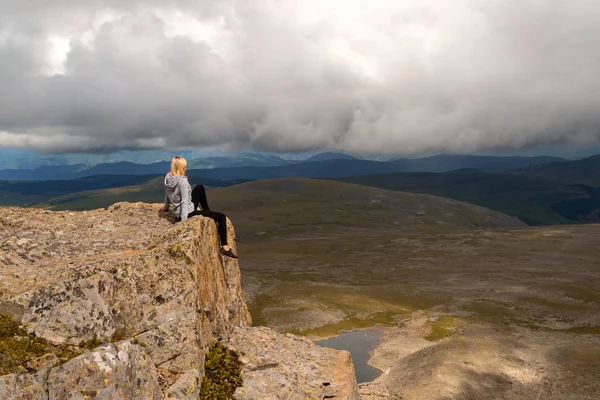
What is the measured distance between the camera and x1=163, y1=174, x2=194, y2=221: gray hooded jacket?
2155 centimetres

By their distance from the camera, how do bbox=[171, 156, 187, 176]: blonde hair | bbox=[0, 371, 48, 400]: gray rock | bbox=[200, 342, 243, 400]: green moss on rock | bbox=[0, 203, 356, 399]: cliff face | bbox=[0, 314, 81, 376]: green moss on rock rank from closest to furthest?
1. bbox=[0, 371, 48, 400]: gray rock
2. bbox=[0, 314, 81, 376]: green moss on rock
3. bbox=[0, 203, 356, 399]: cliff face
4. bbox=[200, 342, 243, 400]: green moss on rock
5. bbox=[171, 156, 187, 176]: blonde hair

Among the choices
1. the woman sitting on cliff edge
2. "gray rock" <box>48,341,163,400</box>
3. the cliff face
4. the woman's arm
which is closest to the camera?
"gray rock" <box>48,341,163,400</box>

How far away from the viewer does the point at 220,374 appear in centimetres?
1675

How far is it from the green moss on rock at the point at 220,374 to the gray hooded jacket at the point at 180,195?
7611 mm

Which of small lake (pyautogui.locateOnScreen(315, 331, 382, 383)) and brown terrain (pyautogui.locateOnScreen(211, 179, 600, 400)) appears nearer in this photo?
brown terrain (pyautogui.locateOnScreen(211, 179, 600, 400))

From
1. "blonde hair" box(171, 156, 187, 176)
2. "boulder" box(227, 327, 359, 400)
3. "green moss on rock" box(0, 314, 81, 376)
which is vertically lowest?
"boulder" box(227, 327, 359, 400)

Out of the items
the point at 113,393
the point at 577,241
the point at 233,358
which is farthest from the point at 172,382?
the point at 577,241

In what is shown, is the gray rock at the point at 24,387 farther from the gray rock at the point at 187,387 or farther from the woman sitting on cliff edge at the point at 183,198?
the woman sitting on cliff edge at the point at 183,198

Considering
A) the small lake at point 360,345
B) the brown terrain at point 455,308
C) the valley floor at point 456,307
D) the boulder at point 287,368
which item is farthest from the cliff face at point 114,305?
the small lake at point 360,345

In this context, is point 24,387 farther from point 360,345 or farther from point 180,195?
point 360,345

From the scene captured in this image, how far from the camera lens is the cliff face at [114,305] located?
1180cm

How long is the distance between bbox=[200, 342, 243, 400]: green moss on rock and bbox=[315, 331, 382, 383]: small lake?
35183 mm

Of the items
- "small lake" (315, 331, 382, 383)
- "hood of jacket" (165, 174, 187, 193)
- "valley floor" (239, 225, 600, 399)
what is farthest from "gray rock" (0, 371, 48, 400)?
"small lake" (315, 331, 382, 383)

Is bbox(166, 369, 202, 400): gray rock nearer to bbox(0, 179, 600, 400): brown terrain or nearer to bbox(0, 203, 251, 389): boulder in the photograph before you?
bbox(0, 203, 251, 389): boulder
